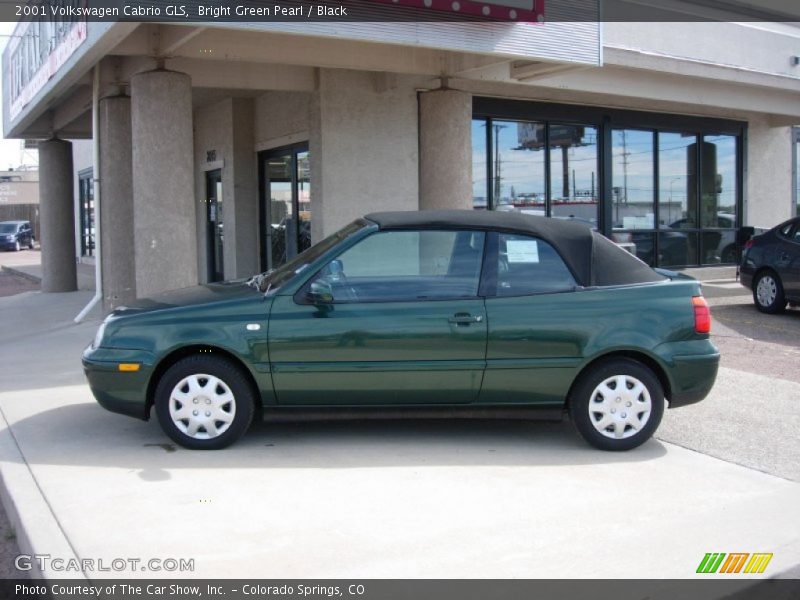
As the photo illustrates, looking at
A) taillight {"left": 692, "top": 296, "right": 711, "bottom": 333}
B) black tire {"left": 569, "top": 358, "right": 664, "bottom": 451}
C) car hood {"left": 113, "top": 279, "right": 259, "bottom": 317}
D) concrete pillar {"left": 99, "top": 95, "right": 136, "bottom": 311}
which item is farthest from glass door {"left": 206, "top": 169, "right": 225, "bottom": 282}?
taillight {"left": 692, "top": 296, "right": 711, "bottom": 333}

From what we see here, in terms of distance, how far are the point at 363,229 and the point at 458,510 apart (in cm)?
214

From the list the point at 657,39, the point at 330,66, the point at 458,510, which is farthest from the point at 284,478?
the point at 657,39

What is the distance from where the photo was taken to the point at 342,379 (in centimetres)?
571

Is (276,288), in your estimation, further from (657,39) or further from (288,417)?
(657,39)

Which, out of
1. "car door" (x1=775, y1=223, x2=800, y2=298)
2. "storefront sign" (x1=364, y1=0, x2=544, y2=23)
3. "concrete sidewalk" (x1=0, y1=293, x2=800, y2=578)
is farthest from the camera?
"car door" (x1=775, y1=223, x2=800, y2=298)

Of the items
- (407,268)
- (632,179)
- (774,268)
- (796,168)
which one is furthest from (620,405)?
(796,168)

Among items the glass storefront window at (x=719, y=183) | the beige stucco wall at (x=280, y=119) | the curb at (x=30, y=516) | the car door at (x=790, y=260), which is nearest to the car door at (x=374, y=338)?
the curb at (x=30, y=516)

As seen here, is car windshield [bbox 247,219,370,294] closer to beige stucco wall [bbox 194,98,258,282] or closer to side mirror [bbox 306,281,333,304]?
side mirror [bbox 306,281,333,304]

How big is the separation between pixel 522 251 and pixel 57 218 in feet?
45.6

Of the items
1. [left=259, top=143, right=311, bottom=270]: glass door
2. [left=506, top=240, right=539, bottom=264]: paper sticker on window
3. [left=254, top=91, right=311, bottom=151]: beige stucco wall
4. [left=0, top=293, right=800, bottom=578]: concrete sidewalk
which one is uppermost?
[left=254, top=91, right=311, bottom=151]: beige stucco wall

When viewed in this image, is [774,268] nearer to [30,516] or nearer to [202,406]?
[202,406]

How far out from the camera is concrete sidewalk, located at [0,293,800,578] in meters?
4.11

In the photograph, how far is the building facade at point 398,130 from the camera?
33.3 ft

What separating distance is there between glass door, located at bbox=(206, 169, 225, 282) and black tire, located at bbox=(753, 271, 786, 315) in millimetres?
8984
